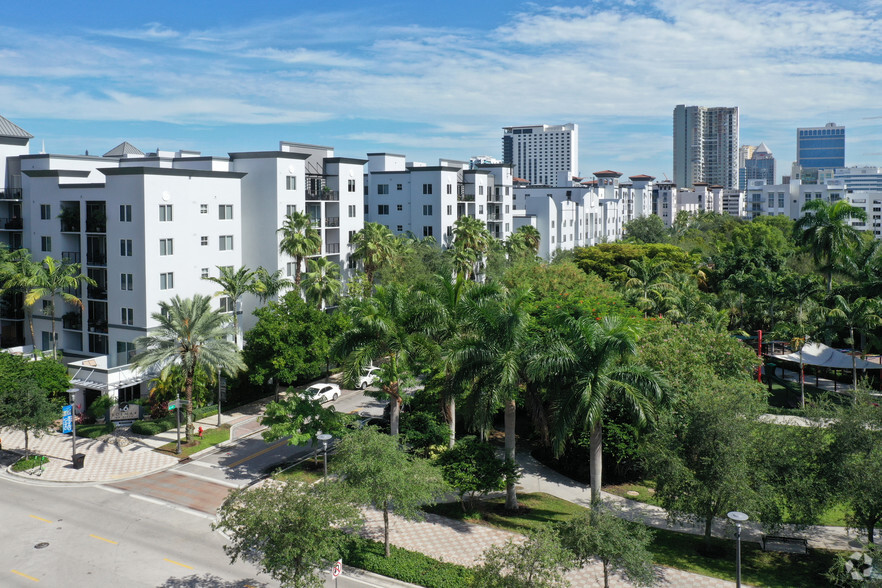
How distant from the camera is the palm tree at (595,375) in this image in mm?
27125

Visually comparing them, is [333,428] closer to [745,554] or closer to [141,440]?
[141,440]

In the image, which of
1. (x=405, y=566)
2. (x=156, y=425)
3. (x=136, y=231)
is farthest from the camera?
(x=136, y=231)

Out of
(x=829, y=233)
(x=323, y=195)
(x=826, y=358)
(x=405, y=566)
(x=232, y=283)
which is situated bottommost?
(x=405, y=566)

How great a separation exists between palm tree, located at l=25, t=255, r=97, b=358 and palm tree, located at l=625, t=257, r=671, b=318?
37582 mm

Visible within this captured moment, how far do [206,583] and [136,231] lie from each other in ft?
93.7

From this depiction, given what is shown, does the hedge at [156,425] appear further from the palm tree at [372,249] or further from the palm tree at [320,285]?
the palm tree at [372,249]

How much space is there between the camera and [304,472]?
3591 centimetres

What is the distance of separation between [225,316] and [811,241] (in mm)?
49961

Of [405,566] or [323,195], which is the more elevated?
[323,195]

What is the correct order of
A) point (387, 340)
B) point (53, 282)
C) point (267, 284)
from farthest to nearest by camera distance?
point (267, 284)
point (53, 282)
point (387, 340)

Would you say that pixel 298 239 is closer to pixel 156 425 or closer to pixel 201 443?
pixel 156 425

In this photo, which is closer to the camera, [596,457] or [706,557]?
[706,557]

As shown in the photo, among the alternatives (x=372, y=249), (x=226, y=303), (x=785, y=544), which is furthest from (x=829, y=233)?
(x=226, y=303)

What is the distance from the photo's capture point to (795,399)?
4859 cm
